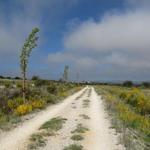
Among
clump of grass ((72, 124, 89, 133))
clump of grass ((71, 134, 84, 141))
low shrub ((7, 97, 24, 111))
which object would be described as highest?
low shrub ((7, 97, 24, 111))

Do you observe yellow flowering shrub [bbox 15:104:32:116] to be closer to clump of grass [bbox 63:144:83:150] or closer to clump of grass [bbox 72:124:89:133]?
clump of grass [bbox 72:124:89:133]

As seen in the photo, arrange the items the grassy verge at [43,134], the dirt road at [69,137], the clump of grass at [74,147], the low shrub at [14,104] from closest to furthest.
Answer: the clump of grass at [74,147], the dirt road at [69,137], the grassy verge at [43,134], the low shrub at [14,104]

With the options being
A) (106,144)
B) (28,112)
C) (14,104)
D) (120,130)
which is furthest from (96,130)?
(14,104)

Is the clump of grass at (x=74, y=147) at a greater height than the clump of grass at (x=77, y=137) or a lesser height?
lesser

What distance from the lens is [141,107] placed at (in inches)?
1225

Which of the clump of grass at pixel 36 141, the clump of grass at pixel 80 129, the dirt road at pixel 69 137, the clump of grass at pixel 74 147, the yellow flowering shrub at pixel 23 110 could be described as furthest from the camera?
the yellow flowering shrub at pixel 23 110

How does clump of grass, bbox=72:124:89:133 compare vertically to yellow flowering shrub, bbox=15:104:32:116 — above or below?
below

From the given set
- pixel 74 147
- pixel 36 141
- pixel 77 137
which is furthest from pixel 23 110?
pixel 74 147

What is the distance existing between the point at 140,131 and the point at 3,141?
22.8 feet

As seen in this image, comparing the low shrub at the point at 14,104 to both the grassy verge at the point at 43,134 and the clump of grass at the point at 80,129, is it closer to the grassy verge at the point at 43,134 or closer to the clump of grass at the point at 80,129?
the grassy verge at the point at 43,134

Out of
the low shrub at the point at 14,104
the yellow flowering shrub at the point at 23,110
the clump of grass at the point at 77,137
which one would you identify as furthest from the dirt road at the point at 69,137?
the low shrub at the point at 14,104

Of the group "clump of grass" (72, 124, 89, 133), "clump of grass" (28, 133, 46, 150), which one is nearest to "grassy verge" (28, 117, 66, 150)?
"clump of grass" (28, 133, 46, 150)

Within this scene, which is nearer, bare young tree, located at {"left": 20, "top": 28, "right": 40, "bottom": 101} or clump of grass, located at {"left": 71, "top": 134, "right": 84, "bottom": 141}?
clump of grass, located at {"left": 71, "top": 134, "right": 84, "bottom": 141}

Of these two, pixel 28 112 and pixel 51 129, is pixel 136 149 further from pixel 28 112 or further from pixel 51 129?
pixel 28 112
